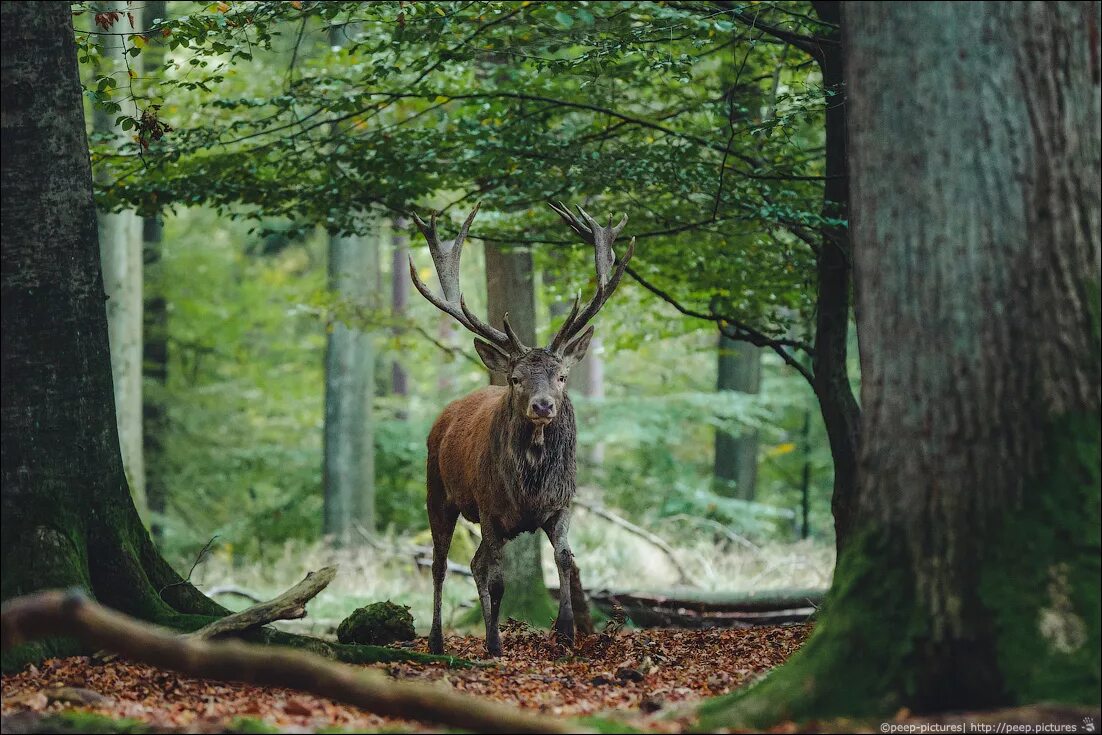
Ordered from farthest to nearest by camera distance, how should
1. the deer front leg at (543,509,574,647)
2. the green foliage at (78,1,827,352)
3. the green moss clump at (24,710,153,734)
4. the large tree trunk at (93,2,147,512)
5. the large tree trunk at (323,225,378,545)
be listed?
the large tree trunk at (323,225,378,545)
the large tree trunk at (93,2,147,512)
the green foliage at (78,1,827,352)
the deer front leg at (543,509,574,647)
the green moss clump at (24,710,153,734)

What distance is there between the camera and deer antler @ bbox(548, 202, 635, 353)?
8.29 meters

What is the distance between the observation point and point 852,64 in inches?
181

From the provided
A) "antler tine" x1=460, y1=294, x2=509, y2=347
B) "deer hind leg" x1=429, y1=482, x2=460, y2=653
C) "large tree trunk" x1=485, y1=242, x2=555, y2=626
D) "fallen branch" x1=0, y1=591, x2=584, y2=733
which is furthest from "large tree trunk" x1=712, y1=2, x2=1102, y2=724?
"large tree trunk" x1=485, y1=242, x2=555, y2=626

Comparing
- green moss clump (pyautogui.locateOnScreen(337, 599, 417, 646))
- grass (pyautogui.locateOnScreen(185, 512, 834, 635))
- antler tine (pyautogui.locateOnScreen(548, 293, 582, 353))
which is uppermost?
antler tine (pyautogui.locateOnScreen(548, 293, 582, 353))

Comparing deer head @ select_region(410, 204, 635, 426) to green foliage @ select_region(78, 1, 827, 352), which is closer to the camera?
deer head @ select_region(410, 204, 635, 426)

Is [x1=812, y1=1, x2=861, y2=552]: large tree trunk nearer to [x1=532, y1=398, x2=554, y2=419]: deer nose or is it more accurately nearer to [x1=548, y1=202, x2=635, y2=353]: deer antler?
[x1=548, y1=202, x2=635, y2=353]: deer antler

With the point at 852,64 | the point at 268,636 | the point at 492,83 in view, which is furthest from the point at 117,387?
the point at 852,64

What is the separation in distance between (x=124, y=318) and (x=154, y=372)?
6.36m

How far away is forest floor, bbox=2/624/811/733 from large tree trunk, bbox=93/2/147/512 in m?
8.07

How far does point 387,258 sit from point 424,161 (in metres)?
25.2

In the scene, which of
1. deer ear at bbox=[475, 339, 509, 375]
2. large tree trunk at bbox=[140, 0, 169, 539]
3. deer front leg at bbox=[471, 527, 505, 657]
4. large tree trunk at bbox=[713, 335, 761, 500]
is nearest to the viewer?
deer front leg at bbox=[471, 527, 505, 657]

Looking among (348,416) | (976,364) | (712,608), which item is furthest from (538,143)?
(348,416)

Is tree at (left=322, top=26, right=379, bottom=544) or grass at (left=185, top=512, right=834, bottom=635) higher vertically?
tree at (left=322, top=26, right=379, bottom=544)

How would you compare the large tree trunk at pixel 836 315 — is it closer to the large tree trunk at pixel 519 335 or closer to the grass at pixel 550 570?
the large tree trunk at pixel 519 335
